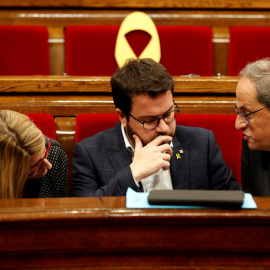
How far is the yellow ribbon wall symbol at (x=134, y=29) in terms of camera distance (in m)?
0.99

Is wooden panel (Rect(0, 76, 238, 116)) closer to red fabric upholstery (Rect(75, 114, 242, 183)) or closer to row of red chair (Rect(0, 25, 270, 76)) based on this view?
red fabric upholstery (Rect(75, 114, 242, 183))

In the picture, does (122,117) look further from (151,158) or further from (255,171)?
(255,171)

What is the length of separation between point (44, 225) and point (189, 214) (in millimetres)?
112

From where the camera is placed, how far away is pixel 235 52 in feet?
3.34

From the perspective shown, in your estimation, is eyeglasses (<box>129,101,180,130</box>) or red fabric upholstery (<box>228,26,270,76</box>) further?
red fabric upholstery (<box>228,26,270,76</box>)

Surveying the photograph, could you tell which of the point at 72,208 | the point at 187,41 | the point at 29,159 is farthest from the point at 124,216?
the point at 187,41

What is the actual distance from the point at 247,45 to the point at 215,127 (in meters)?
0.39

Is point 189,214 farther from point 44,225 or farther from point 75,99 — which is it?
point 75,99

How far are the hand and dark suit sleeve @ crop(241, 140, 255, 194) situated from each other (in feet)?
0.43

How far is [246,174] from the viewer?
0.67m

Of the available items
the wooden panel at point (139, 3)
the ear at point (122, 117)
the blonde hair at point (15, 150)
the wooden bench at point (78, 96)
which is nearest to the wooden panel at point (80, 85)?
the wooden bench at point (78, 96)

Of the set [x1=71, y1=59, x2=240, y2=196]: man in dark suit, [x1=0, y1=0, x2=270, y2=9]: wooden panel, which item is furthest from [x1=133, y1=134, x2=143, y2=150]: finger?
[x1=0, y1=0, x2=270, y2=9]: wooden panel

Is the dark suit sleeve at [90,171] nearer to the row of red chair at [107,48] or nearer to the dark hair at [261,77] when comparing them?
the dark hair at [261,77]

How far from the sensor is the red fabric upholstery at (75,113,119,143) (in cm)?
69
